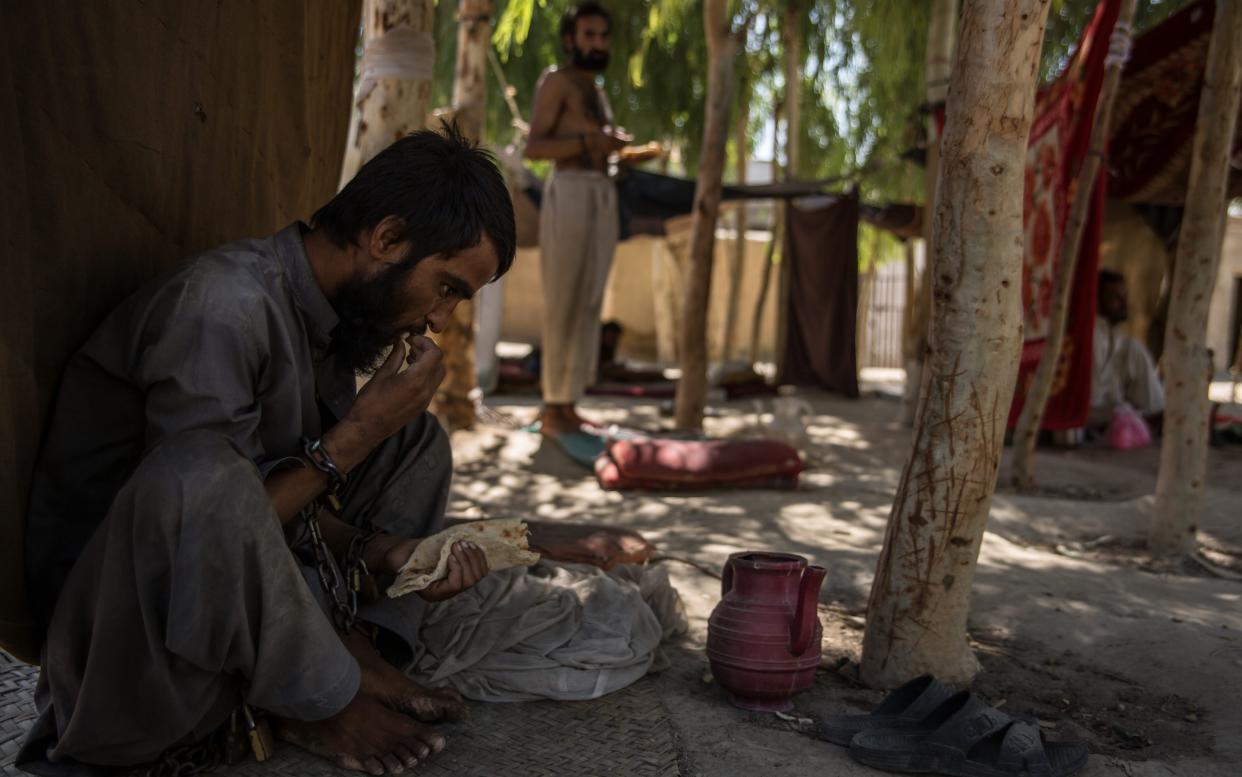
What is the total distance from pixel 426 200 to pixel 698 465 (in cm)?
314

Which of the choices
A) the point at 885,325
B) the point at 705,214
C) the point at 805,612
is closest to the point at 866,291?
the point at 885,325

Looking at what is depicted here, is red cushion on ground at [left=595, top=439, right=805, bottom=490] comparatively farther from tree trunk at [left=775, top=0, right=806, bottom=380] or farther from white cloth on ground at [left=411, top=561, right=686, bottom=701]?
tree trunk at [left=775, top=0, right=806, bottom=380]

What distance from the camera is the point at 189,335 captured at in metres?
1.82

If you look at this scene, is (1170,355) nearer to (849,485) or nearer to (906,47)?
(849,485)

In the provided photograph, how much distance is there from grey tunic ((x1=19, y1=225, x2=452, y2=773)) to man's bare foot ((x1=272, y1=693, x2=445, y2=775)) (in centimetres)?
12

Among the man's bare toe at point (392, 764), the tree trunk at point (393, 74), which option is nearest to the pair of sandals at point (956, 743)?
the man's bare toe at point (392, 764)

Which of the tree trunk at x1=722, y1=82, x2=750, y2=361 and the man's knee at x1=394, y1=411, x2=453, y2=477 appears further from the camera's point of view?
the tree trunk at x1=722, y1=82, x2=750, y2=361

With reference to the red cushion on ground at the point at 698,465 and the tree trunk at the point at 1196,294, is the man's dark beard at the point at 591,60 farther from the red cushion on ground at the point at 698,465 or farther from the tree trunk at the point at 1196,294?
the tree trunk at the point at 1196,294

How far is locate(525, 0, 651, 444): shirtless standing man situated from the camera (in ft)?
18.2

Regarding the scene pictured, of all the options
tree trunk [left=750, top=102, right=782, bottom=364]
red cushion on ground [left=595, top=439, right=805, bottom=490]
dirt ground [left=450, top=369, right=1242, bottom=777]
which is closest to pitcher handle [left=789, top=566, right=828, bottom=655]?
dirt ground [left=450, top=369, right=1242, bottom=777]

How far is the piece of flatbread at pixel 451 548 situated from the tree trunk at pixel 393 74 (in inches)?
90.9

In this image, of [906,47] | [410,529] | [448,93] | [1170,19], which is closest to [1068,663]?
[410,529]

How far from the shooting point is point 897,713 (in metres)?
2.27

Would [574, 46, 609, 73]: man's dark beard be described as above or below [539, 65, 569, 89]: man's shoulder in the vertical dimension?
above
